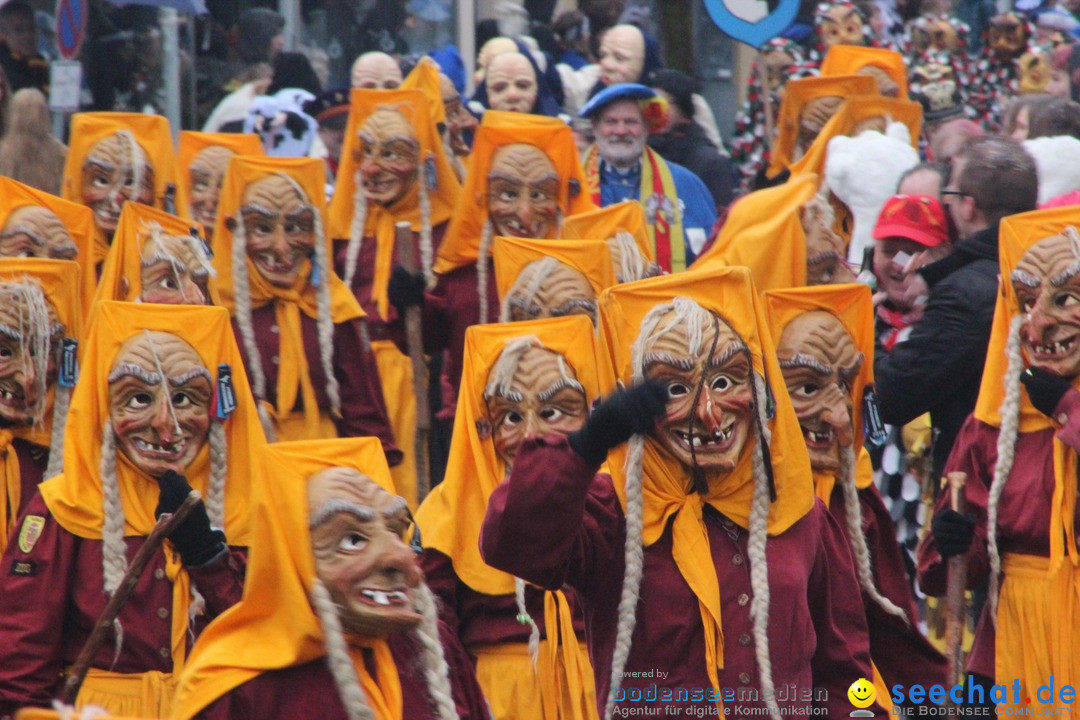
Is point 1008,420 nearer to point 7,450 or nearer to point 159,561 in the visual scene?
point 159,561

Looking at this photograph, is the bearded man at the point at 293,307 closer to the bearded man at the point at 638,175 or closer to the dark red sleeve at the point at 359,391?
the dark red sleeve at the point at 359,391

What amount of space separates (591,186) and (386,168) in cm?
110

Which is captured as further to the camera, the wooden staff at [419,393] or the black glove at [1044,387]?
the wooden staff at [419,393]

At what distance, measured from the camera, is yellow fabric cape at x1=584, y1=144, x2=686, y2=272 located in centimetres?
852

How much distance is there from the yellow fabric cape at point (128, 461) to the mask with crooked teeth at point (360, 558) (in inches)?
43.7

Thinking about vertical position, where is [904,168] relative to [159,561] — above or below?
above

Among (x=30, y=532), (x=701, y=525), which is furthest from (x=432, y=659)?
(x=30, y=532)

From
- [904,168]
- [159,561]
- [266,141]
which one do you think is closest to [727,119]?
[266,141]

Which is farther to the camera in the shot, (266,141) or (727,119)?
(727,119)

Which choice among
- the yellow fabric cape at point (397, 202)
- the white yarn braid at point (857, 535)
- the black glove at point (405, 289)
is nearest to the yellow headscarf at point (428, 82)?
the yellow fabric cape at point (397, 202)

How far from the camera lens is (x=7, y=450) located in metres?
5.69

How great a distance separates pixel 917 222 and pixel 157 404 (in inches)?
115

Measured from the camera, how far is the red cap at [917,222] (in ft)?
21.4

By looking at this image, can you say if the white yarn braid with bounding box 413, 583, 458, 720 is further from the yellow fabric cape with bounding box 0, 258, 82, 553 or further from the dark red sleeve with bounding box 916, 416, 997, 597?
the yellow fabric cape with bounding box 0, 258, 82, 553
